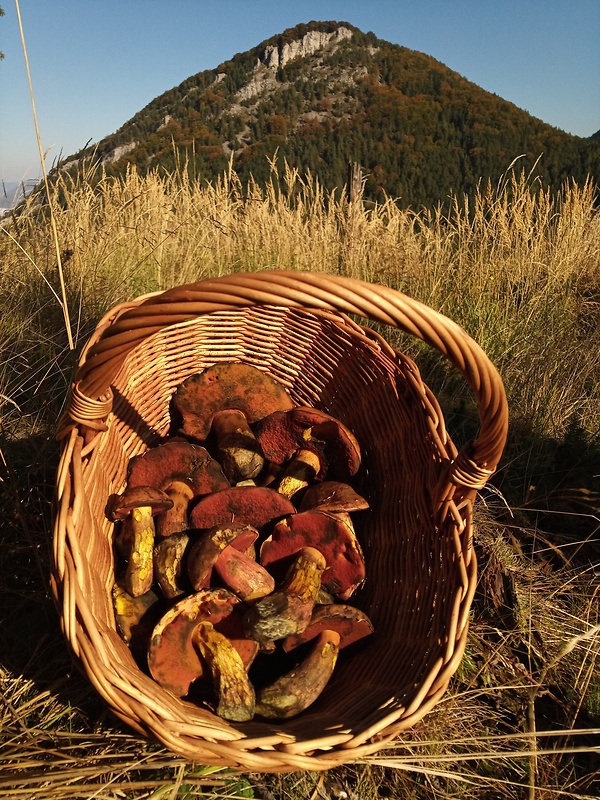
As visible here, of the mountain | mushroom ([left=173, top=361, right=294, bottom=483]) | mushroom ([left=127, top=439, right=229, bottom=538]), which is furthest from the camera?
the mountain

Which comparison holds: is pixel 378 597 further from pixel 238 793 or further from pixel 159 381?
pixel 159 381

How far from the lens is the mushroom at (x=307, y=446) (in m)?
1.60

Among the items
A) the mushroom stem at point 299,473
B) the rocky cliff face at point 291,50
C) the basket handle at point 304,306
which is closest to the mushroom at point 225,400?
the mushroom stem at point 299,473

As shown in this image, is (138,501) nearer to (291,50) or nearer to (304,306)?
(304,306)

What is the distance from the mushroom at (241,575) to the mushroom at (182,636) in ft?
0.10

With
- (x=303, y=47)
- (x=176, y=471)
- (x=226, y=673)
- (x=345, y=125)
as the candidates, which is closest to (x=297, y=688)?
(x=226, y=673)

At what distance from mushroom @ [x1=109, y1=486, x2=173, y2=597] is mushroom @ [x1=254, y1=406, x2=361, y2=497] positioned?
389 mm

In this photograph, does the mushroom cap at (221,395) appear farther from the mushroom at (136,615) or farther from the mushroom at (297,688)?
the mushroom at (297,688)

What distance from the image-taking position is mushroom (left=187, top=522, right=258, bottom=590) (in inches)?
49.9

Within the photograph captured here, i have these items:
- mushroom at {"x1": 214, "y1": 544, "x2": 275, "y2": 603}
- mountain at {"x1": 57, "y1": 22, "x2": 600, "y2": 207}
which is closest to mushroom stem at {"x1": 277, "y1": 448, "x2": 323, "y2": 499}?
mushroom at {"x1": 214, "y1": 544, "x2": 275, "y2": 603}

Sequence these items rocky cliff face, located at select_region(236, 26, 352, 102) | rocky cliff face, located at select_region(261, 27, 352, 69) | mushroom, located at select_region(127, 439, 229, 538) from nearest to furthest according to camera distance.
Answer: mushroom, located at select_region(127, 439, 229, 538)
rocky cliff face, located at select_region(236, 26, 352, 102)
rocky cliff face, located at select_region(261, 27, 352, 69)

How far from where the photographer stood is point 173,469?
1.53m

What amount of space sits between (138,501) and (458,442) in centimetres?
164

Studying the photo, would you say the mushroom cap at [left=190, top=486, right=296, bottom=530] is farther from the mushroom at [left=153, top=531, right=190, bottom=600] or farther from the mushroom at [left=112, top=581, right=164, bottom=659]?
the mushroom at [left=112, top=581, right=164, bottom=659]
